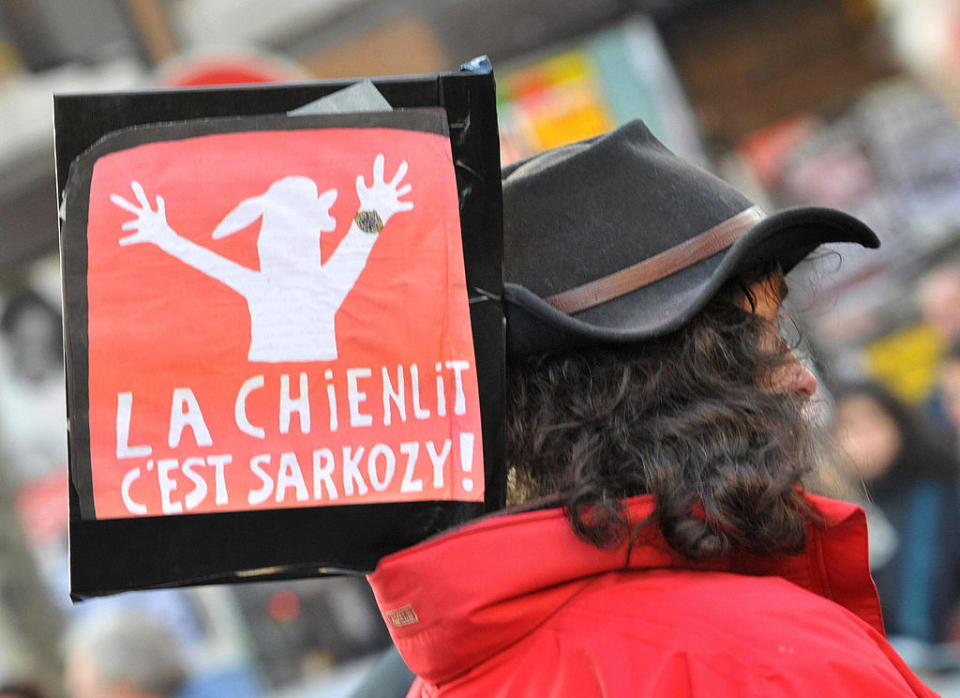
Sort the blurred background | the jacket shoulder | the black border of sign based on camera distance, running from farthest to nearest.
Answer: the blurred background
the black border of sign
the jacket shoulder

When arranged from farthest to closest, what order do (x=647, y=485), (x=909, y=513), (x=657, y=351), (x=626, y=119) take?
1. (x=626, y=119)
2. (x=909, y=513)
3. (x=657, y=351)
4. (x=647, y=485)

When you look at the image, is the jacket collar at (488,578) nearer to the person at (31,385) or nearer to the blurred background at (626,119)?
the blurred background at (626,119)

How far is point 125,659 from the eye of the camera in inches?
138

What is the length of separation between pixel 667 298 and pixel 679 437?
0.19 m

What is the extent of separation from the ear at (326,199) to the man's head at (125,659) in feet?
9.16

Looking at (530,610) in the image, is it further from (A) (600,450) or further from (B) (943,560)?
(B) (943,560)

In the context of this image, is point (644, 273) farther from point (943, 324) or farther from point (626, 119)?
point (943, 324)

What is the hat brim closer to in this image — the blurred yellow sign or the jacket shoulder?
the jacket shoulder

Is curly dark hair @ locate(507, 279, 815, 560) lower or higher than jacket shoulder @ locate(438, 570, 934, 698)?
higher

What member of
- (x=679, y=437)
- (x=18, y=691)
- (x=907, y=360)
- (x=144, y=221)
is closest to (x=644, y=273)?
(x=679, y=437)

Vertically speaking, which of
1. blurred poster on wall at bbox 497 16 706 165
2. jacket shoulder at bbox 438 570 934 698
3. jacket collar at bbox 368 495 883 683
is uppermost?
blurred poster on wall at bbox 497 16 706 165

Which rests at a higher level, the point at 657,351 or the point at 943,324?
the point at 943,324

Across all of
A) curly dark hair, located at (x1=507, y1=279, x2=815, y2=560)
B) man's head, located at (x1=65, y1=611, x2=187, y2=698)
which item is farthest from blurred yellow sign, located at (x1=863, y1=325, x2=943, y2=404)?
curly dark hair, located at (x1=507, y1=279, x2=815, y2=560)

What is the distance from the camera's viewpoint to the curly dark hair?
1.14 metres
